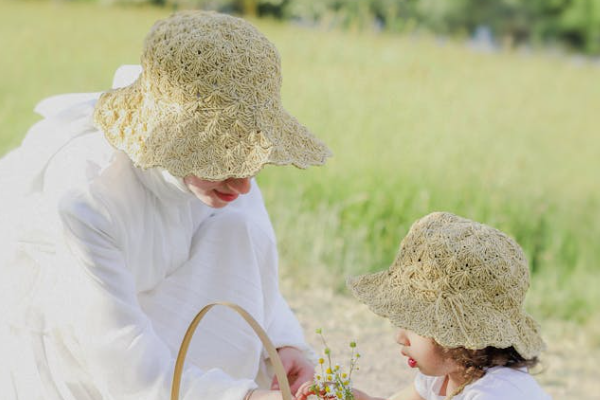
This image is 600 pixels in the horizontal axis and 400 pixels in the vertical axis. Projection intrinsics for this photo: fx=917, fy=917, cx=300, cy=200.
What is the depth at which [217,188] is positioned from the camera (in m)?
2.31

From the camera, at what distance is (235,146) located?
85.3 inches

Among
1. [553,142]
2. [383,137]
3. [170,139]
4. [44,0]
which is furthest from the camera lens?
[44,0]

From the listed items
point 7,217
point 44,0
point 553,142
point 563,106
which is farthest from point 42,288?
point 44,0

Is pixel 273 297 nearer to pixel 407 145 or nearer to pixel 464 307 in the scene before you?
pixel 464 307

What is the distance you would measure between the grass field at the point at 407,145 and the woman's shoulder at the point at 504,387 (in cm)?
252

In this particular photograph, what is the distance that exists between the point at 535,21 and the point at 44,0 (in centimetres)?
1499

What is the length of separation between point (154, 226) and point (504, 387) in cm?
102

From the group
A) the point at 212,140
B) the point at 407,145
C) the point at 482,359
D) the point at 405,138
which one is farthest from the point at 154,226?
the point at 405,138

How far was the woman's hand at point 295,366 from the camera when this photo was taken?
2.74 meters

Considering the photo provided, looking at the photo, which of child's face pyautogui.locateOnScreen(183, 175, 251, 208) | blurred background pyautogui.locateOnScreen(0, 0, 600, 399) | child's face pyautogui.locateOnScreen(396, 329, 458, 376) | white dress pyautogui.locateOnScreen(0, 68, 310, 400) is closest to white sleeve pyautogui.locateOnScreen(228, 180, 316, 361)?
white dress pyautogui.locateOnScreen(0, 68, 310, 400)

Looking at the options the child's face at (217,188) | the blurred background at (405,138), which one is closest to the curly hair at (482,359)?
the child's face at (217,188)

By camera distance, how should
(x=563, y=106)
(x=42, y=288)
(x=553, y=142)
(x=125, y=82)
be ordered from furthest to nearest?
(x=563, y=106), (x=553, y=142), (x=125, y=82), (x=42, y=288)

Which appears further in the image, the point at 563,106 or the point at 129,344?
the point at 563,106

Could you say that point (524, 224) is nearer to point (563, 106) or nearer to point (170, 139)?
point (563, 106)
